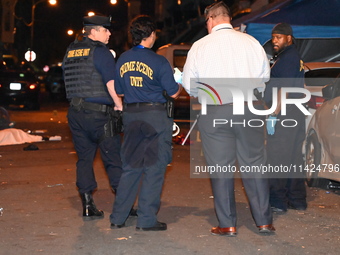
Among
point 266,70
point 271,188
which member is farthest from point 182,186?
point 266,70

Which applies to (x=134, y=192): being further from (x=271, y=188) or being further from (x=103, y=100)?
(x=271, y=188)

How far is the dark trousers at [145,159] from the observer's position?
674 cm

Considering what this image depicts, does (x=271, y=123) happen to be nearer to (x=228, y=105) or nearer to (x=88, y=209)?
(x=228, y=105)

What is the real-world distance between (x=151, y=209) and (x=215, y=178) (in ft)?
2.29

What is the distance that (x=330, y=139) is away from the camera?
8.88m

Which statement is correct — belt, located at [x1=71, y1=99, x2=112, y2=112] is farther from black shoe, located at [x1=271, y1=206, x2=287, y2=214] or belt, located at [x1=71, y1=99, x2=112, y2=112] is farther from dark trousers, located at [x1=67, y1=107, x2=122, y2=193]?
black shoe, located at [x1=271, y1=206, x2=287, y2=214]

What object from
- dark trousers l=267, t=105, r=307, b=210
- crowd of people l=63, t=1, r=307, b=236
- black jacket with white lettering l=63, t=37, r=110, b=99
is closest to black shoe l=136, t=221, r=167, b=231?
crowd of people l=63, t=1, r=307, b=236

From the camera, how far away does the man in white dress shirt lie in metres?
6.43

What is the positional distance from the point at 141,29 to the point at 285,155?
2.21 meters

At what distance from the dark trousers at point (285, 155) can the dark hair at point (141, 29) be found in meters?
1.79

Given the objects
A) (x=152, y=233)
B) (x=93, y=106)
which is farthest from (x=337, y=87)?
(x=152, y=233)

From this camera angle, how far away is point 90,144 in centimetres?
733

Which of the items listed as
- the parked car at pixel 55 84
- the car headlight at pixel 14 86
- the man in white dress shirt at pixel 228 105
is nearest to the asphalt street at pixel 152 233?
the man in white dress shirt at pixel 228 105

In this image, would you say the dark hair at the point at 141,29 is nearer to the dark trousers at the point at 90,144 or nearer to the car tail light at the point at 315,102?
the dark trousers at the point at 90,144
